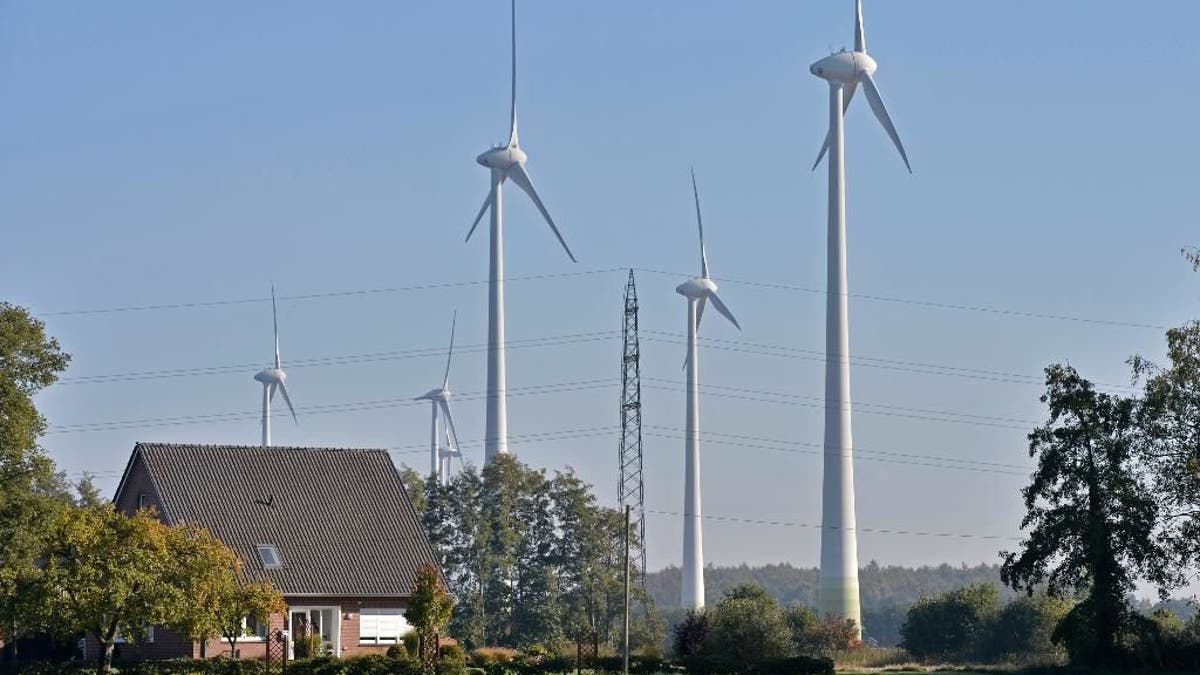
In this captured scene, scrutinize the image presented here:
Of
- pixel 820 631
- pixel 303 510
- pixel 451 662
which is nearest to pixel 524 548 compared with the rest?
pixel 820 631

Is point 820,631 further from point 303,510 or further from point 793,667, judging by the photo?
point 793,667

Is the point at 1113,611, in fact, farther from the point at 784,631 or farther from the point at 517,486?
the point at 517,486

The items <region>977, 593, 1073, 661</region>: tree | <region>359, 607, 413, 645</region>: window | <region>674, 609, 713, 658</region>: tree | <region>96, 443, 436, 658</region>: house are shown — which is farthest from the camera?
<region>977, 593, 1073, 661</region>: tree

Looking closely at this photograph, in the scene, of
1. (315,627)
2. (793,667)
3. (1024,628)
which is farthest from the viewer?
(1024,628)

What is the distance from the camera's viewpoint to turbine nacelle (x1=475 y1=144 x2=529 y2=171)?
128 m

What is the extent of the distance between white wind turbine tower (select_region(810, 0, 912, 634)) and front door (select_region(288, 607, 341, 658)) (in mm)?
43356

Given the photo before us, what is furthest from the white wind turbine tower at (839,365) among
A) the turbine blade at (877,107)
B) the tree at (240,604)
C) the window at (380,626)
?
the tree at (240,604)

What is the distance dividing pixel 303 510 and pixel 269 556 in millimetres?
3620

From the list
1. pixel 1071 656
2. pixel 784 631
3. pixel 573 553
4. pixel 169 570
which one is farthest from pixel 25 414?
pixel 573 553

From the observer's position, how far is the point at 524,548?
12056 cm

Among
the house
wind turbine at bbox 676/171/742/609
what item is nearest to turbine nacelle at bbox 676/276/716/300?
wind turbine at bbox 676/171/742/609

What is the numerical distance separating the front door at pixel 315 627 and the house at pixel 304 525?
39 millimetres

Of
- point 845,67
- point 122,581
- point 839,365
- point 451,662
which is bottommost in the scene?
point 451,662

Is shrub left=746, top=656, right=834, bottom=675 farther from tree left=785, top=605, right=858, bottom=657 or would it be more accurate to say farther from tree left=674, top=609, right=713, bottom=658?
tree left=785, top=605, right=858, bottom=657
